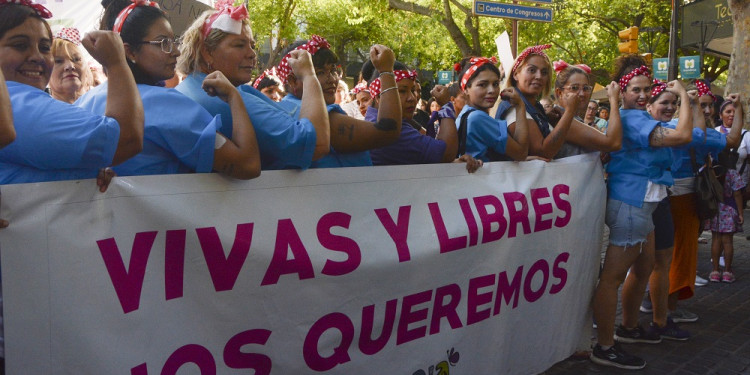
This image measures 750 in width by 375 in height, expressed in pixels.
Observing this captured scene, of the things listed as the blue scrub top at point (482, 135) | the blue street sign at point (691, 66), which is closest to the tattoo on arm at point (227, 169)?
the blue scrub top at point (482, 135)

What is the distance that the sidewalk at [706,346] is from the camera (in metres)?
4.11

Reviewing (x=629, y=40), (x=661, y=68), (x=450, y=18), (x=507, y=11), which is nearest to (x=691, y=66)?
(x=661, y=68)

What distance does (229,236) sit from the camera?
7.69ft

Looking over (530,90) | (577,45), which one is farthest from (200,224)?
(577,45)

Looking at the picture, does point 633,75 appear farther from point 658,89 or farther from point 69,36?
point 69,36

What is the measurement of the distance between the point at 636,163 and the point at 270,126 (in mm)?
2688

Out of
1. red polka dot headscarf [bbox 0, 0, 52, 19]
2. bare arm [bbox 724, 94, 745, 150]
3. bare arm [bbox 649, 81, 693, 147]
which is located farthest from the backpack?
red polka dot headscarf [bbox 0, 0, 52, 19]

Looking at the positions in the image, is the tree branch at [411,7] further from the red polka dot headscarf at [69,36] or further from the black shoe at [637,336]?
the red polka dot headscarf at [69,36]

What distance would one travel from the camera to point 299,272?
253 cm

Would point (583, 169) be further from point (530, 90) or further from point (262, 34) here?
point (262, 34)

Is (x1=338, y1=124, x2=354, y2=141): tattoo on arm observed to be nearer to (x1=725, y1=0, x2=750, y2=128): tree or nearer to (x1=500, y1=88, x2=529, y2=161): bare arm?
(x1=500, y1=88, x2=529, y2=161): bare arm

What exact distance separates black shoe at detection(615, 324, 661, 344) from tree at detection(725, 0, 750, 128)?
28.3 ft

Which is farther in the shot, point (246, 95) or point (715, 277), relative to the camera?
point (715, 277)

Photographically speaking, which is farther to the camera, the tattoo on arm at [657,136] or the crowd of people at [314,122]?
the tattoo on arm at [657,136]
